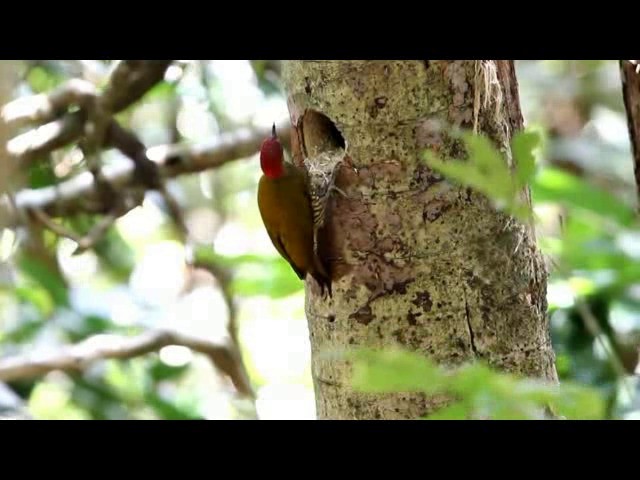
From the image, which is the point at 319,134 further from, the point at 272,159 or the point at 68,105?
the point at 68,105

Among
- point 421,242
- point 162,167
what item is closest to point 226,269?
point 162,167

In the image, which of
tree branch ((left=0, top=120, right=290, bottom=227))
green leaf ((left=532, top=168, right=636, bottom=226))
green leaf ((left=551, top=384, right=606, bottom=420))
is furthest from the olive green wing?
green leaf ((left=551, top=384, right=606, bottom=420))

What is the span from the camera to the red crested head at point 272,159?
220 cm

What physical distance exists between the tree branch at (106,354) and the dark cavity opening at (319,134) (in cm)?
124

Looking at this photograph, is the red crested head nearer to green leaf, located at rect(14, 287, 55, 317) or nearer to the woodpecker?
the woodpecker

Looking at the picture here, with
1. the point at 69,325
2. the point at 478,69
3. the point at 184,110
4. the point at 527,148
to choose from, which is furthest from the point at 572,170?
the point at 527,148

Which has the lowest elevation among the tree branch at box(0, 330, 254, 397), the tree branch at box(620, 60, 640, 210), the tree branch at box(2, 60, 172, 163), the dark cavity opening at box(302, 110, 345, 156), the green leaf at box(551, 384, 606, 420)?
the green leaf at box(551, 384, 606, 420)

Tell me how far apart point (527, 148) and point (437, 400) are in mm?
865

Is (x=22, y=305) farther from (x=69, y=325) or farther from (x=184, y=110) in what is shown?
(x=184, y=110)

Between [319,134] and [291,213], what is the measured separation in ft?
1.01

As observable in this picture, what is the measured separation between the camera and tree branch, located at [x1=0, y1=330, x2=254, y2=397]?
2.74m

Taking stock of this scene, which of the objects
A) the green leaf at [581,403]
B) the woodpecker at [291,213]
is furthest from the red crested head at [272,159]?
the green leaf at [581,403]

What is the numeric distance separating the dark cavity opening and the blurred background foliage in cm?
34
